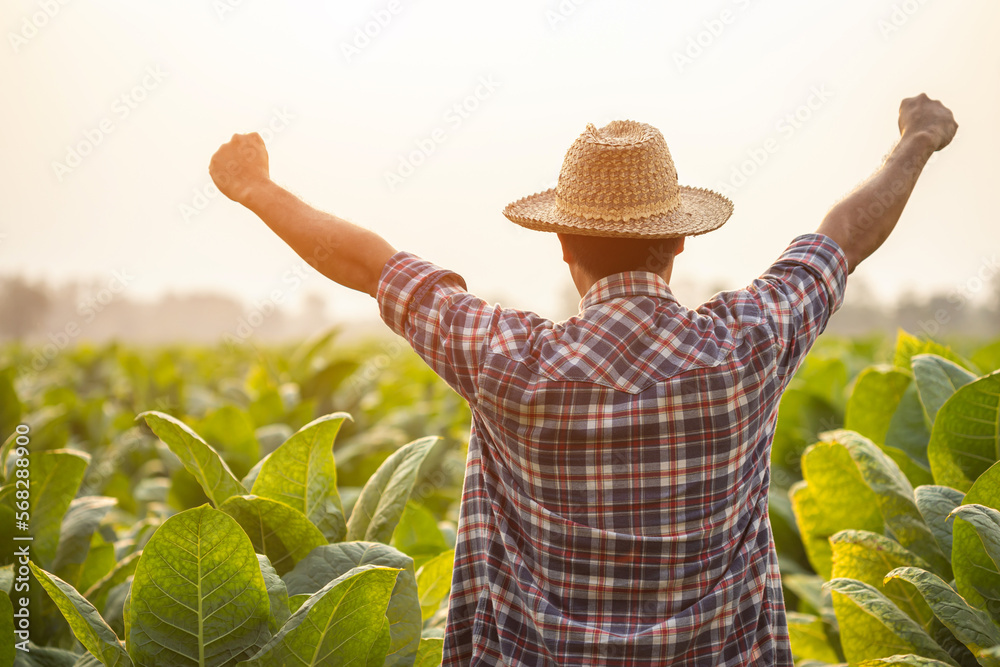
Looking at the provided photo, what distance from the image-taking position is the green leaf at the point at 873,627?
197cm

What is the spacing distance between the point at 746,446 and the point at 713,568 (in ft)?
0.89

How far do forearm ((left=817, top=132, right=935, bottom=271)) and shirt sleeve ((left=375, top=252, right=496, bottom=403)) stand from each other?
0.88 meters

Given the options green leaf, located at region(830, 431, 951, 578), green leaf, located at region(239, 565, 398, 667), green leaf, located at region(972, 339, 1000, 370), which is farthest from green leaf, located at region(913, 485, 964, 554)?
green leaf, located at region(972, 339, 1000, 370)

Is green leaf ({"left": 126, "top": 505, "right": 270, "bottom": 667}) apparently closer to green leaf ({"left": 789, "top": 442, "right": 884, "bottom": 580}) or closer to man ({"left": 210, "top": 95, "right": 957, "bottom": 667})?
man ({"left": 210, "top": 95, "right": 957, "bottom": 667})

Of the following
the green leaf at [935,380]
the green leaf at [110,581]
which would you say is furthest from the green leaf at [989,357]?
the green leaf at [110,581]

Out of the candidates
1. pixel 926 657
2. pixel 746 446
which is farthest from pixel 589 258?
pixel 926 657

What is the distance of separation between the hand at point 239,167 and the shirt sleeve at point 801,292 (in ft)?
3.91

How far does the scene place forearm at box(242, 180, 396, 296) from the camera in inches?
70.0

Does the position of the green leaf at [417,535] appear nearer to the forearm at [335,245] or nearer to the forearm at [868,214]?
the forearm at [335,245]

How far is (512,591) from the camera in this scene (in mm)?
1779

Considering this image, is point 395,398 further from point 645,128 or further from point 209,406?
point 645,128

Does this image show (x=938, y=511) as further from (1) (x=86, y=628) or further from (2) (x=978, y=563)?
(1) (x=86, y=628)

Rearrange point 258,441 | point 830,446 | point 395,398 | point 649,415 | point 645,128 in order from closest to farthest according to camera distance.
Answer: point 649,415 → point 645,128 → point 830,446 → point 258,441 → point 395,398

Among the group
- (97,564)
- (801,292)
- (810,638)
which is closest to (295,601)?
(97,564)
